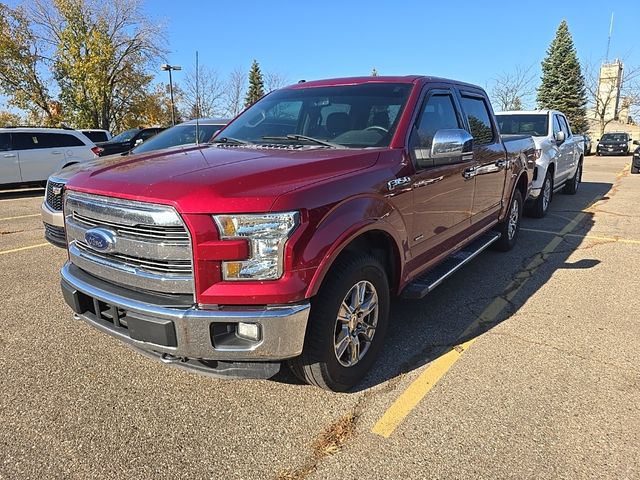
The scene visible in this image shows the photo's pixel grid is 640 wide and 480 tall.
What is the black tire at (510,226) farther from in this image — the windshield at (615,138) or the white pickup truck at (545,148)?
the windshield at (615,138)

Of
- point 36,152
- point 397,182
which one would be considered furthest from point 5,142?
point 397,182

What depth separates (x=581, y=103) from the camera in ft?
164

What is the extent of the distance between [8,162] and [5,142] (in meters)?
0.53

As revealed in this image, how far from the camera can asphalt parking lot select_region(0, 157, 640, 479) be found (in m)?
2.39

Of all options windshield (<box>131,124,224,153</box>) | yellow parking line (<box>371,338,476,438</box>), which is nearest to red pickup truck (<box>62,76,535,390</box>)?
yellow parking line (<box>371,338,476,438</box>)

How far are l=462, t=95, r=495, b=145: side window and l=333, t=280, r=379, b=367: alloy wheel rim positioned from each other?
228 cm

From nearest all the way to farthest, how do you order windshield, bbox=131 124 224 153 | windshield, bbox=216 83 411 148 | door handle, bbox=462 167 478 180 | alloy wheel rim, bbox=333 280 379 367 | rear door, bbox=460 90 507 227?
alloy wheel rim, bbox=333 280 379 367, windshield, bbox=216 83 411 148, door handle, bbox=462 167 478 180, rear door, bbox=460 90 507 227, windshield, bbox=131 124 224 153

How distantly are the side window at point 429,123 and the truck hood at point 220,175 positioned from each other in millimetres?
485

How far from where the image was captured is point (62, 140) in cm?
1295

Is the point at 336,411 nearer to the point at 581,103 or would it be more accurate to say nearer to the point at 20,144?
the point at 20,144

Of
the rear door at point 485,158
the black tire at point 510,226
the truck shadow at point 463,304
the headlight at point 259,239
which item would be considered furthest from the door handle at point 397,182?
the black tire at point 510,226

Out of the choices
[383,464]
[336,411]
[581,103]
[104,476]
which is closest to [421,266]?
[336,411]

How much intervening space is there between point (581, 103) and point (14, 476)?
57.7m

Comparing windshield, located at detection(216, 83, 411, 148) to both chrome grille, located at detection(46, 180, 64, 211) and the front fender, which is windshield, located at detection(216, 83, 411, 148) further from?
chrome grille, located at detection(46, 180, 64, 211)
